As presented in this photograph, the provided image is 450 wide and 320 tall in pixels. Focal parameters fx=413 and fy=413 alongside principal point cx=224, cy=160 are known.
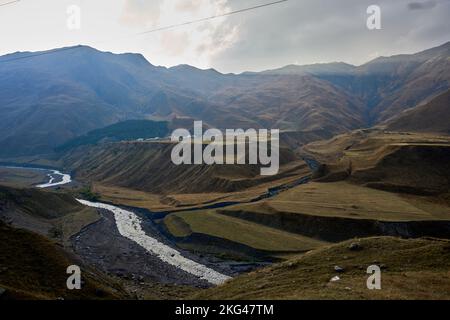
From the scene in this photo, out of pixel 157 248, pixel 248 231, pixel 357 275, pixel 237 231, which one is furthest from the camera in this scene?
pixel 237 231

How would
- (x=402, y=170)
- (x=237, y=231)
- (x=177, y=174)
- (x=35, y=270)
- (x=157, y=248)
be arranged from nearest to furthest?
(x=35, y=270) → (x=157, y=248) → (x=237, y=231) → (x=402, y=170) → (x=177, y=174)

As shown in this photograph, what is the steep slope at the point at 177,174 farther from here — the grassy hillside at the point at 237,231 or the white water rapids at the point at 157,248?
the grassy hillside at the point at 237,231

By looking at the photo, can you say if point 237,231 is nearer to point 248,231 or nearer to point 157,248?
point 248,231

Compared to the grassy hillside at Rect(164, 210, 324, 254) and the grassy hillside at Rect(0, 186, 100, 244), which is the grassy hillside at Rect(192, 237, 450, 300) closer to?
the grassy hillside at Rect(164, 210, 324, 254)

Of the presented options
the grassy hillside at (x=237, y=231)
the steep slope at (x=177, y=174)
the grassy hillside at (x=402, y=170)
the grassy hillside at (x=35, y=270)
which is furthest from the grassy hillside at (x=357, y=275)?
the steep slope at (x=177, y=174)

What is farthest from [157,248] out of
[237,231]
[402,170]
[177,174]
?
[177,174]

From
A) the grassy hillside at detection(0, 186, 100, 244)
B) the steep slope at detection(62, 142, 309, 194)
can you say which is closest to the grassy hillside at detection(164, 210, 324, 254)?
the grassy hillside at detection(0, 186, 100, 244)
